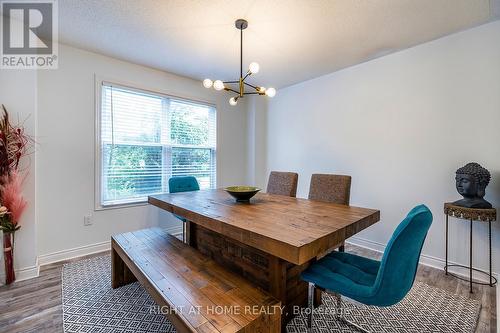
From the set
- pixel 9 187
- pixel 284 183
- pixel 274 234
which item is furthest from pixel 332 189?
pixel 9 187

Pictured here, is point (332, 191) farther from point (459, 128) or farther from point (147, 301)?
point (147, 301)

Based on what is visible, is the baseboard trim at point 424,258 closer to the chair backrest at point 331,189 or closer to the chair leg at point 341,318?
the chair backrest at point 331,189

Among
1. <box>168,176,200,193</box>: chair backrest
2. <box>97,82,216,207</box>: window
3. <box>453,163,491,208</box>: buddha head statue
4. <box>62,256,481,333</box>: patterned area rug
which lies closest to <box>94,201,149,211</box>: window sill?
<box>97,82,216,207</box>: window

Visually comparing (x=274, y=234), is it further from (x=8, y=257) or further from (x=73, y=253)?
(x=73, y=253)

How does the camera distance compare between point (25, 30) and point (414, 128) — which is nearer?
point (25, 30)

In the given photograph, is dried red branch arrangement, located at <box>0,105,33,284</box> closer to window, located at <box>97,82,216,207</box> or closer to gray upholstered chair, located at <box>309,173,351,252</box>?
window, located at <box>97,82,216,207</box>

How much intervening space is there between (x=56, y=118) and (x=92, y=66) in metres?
0.79

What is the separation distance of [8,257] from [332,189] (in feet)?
10.6

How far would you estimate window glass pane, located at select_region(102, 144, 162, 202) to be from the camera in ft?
10.1

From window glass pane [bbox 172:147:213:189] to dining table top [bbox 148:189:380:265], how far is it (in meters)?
1.49

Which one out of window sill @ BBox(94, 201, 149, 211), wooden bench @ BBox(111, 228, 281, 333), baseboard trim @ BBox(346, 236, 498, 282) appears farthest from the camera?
window sill @ BBox(94, 201, 149, 211)

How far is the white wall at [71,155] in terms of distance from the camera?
262 cm

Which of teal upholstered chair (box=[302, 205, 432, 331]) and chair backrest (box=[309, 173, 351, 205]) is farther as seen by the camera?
chair backrest (box=[309, 173, 351, 205])

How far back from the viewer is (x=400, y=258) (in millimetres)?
1153
